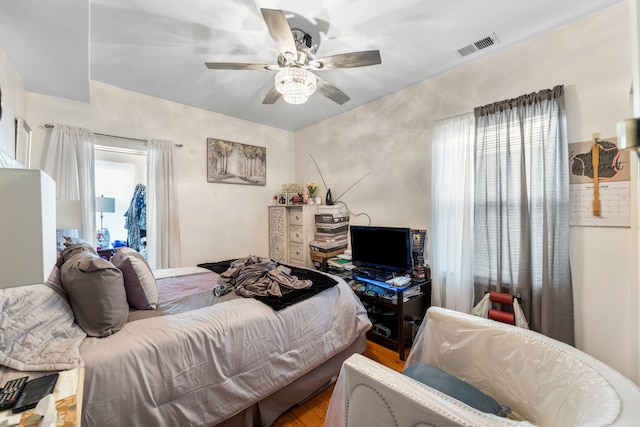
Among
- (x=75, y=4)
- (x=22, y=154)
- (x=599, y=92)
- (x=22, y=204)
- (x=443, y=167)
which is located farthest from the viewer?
(x=443, y=167)

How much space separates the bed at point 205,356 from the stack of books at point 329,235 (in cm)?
115

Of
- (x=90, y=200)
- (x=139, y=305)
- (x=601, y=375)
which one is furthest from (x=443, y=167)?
(x=90, y=200)

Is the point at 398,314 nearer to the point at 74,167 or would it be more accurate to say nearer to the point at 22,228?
the point at 22,228

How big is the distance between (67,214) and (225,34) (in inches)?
76.2

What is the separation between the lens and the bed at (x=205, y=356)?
1.12 metres

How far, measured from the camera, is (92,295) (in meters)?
1.27

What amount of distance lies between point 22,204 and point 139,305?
124cm

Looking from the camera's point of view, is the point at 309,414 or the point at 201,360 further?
the point at 309,414

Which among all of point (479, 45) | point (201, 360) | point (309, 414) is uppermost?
point (479, 45)

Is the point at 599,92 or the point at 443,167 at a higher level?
the point at 599,92

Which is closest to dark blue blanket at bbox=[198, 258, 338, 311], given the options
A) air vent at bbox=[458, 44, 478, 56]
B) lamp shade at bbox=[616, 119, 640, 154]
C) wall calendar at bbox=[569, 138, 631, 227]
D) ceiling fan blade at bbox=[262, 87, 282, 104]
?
ceiling fan blade at bbox=[262, 87, 282, 104]

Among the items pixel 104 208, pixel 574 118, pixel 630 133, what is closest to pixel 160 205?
pixel 104 208

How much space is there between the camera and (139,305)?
160 centimetres

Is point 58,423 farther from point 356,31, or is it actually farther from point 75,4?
point 356,31
